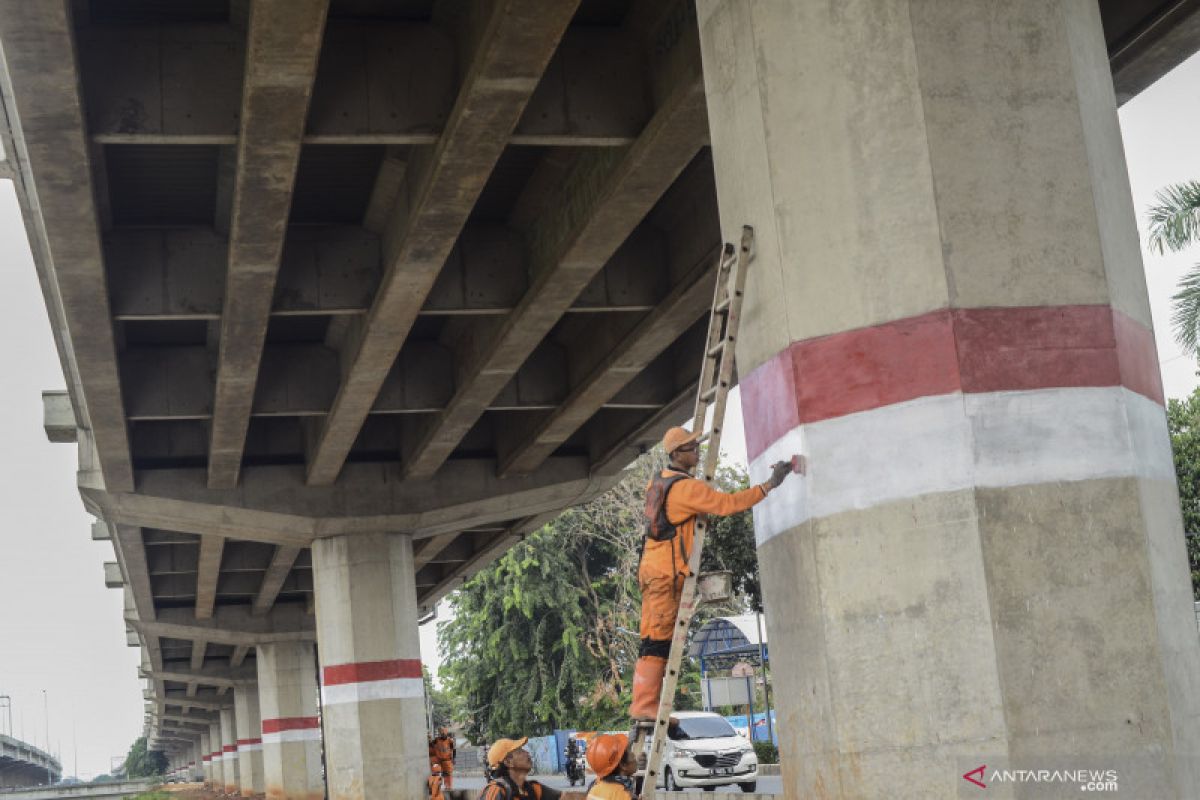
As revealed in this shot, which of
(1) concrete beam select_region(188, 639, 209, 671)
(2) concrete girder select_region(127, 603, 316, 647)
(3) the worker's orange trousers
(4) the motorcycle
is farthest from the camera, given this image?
(1) concrete beam select_region(188, 639, 209, 671)

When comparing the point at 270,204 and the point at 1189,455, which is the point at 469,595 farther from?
the point at 270,204

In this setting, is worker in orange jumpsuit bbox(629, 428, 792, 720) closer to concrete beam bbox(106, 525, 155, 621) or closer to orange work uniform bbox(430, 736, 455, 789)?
orange work uniform bbox(430, 736, 455, 789)

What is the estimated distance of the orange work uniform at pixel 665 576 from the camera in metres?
8.29

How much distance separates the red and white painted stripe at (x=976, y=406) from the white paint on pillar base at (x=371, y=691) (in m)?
22.6

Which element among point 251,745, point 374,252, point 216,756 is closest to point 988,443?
point 374,252

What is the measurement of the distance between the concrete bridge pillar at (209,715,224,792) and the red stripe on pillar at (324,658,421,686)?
7157 centimetres

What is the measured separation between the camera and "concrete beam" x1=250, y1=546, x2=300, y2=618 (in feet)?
123

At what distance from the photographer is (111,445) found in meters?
25.1

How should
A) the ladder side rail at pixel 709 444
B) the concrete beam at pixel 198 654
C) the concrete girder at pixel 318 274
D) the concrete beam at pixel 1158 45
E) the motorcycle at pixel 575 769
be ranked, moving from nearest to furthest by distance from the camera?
the ladder side rail at pixel 709 444
the concrete beam at pixel 1158 45
the concrete girder at pixel 318 274
the motorcycle at pixel 575 769
the concrete beam at pixel 198 654

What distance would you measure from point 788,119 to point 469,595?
5363 cm

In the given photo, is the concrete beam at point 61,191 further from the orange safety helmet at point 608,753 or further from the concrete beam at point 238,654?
the concrete beam at point 238,654

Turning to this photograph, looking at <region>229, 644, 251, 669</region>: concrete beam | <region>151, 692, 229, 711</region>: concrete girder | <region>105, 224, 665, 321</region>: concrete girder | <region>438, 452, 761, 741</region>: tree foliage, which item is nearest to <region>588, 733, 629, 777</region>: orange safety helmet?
<region>105, 224, 665, 321</region>: concrete girder

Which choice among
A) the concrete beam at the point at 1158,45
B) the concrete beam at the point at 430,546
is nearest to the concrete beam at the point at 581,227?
the concrete beam at the point at 1158,45

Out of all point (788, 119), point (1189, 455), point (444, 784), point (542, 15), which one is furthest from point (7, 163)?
point (1189, 455)
